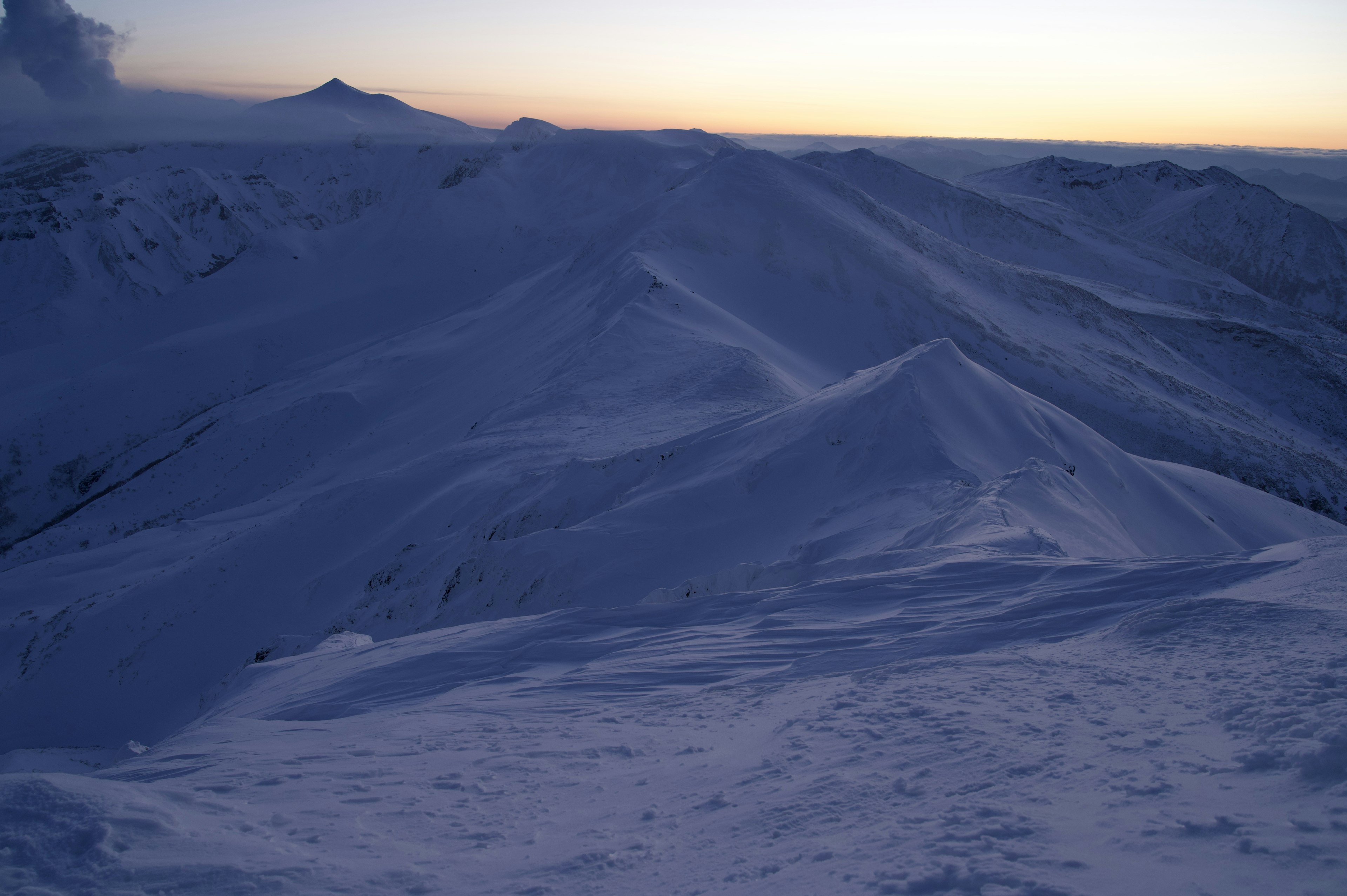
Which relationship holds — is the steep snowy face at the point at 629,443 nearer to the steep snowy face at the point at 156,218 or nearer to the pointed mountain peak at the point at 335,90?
the steep snowy face at the point at 156,218

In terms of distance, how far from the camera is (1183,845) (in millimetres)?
3420

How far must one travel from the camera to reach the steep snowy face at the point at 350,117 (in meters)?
146

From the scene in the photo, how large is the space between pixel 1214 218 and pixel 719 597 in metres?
135

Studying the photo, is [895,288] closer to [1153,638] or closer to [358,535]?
[358,535]

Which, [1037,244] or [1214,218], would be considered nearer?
[1037,244]

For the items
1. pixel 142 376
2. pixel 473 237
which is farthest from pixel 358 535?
pixel 473 237

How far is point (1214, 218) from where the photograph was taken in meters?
112

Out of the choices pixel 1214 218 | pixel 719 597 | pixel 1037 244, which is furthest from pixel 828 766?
pixel 1214 218

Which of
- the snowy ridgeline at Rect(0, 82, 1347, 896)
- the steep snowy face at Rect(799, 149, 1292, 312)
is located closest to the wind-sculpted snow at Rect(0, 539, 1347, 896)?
the snowy ridgeline at Rect(0, 82, 1347, 896)

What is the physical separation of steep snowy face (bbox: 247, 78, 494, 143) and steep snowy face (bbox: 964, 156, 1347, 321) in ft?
316

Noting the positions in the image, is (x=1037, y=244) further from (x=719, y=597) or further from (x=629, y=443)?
(x=719, y=597)

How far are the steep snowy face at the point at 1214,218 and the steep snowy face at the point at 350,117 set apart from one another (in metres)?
96.4

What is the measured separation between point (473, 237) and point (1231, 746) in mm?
86344

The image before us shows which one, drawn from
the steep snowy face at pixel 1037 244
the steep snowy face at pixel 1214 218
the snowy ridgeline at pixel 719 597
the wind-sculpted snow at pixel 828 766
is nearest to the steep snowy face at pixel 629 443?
the snowy ridgeline at pixel 719 597
